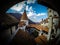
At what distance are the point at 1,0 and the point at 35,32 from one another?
10.7 metres

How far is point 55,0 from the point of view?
5254 mm

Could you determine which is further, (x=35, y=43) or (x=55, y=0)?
(x=35, y=43)

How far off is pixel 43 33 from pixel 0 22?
7.80 meters

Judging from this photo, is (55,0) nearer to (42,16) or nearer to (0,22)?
(0,22)

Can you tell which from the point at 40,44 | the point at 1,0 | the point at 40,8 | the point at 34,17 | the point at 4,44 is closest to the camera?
the point at 1,0

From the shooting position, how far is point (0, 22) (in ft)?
21.2

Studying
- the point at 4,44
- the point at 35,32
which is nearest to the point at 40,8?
the point at 35,32

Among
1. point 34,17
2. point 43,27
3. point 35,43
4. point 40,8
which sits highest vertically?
point 40,8

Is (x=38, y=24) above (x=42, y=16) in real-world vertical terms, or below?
below

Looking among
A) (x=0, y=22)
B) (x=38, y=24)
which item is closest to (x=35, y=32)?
(x=38, y=24)

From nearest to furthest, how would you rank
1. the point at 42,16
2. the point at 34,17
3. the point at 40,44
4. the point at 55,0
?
the point at 55,0 → the point at 40,44 → the point at 42,16 → the point at 34,17

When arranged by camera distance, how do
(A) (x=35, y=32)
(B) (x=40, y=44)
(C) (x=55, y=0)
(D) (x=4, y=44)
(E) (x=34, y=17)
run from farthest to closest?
(A) (x=35, y=32) < (E) (x=34, y=17) < (B) (x=40, y=44) < (D) (x=4, y=44) < (C) (x=55, y=0)

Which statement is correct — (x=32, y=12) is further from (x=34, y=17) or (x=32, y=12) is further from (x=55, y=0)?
(x=55, y=0)

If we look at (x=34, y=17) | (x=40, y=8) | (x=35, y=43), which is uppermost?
(x=40, y=8)
